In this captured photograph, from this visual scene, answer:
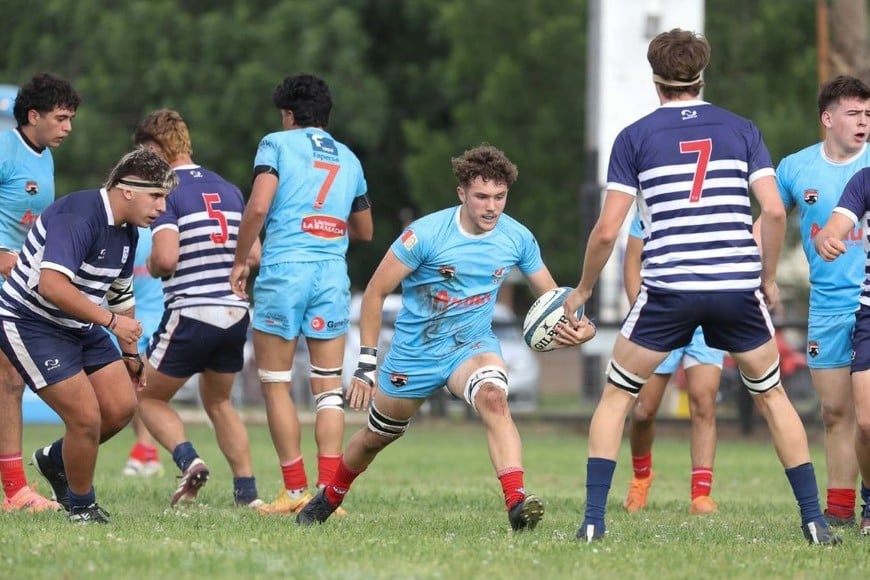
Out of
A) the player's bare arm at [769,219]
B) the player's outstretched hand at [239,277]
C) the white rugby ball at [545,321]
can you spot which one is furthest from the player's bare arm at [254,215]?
the player's bare arm at [769,219]

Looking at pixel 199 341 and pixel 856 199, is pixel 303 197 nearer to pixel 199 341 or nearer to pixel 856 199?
pixel 199 341

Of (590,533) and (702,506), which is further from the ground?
(590,533)

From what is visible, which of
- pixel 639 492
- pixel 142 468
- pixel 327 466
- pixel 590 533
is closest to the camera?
pixel 590 533

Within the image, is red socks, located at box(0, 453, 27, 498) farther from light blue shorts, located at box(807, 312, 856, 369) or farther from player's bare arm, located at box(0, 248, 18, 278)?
light blue shorts, located at box(807, 312, 856, 369)

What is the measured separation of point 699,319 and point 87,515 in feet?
11.0

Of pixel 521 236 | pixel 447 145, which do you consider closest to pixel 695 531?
pixel 521 236

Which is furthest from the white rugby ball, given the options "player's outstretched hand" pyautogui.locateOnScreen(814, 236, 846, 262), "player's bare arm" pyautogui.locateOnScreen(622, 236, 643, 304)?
"player's bare arm" pyautogui.locateOnScreen(622, 236, 643, 304)

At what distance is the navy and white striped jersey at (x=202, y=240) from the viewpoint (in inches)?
370

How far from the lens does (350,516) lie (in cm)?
Answer: 874

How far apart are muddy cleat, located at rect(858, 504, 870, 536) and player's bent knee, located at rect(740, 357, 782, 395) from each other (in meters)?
1.30

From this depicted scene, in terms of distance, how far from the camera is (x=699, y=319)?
7020 millimetres

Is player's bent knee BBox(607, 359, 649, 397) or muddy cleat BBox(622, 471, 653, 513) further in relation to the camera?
muddy cleat BBox(622, 471, 653, 513)

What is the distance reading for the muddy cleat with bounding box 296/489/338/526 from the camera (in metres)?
8.15

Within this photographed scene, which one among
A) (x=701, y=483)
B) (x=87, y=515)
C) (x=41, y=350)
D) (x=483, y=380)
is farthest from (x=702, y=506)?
(x=41, y=350)
